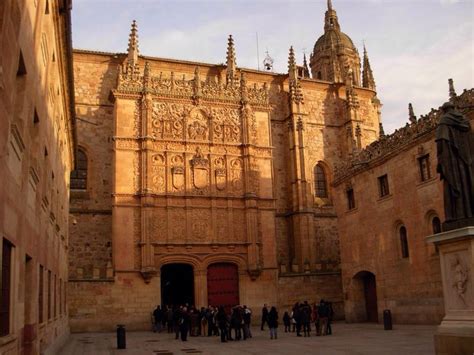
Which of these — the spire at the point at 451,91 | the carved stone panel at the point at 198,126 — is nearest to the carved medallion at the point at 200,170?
the carved stone panel at the point at 198,126

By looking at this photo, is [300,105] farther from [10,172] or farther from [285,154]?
[10,172]

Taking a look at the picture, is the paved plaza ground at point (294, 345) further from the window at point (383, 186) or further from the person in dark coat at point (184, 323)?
the window at point (383, 186)

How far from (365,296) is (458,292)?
1882 cm

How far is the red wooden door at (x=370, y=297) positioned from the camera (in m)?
26.8

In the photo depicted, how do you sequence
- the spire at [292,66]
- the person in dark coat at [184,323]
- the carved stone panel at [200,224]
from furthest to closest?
the spire at [292,66], the carved stone panel at [200,224], the person in dark coat at [184,323]

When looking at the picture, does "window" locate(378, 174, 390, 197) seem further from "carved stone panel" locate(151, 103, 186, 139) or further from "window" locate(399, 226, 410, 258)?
"carved stone panel" locate(151, 103, 186, 139)

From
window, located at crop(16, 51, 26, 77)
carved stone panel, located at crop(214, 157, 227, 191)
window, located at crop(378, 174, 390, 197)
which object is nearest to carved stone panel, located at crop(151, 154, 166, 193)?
carved stone panel, located at crop(214, 157, 227, 191)

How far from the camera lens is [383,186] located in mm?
25266

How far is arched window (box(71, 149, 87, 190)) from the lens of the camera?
112ft

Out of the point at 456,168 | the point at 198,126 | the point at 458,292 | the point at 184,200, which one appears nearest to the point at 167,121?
the point at 198,126

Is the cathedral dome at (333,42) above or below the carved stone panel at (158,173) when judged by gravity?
above

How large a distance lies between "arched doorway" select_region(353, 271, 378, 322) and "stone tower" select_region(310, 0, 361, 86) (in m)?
23.1

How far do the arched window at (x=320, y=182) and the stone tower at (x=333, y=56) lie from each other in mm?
9871

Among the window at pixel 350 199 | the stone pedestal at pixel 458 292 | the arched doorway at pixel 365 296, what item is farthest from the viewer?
the window at pixel 350 199
